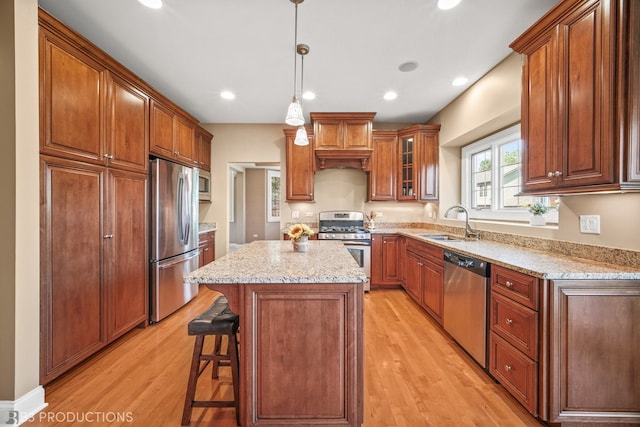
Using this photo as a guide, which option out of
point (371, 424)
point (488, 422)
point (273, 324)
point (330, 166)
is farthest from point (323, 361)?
point (330, 166)

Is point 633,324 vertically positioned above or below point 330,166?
below

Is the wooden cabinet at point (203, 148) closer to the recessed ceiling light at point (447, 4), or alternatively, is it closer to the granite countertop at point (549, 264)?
the recessed ceiling light at point (447, 4)

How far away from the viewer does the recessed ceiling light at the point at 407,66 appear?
265 centimetres

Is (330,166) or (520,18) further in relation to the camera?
(330,166)

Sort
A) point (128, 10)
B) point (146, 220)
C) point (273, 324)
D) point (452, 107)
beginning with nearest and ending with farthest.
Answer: point (273, 324) < point (128, 10) < point (146, 220) < point (452, 107)

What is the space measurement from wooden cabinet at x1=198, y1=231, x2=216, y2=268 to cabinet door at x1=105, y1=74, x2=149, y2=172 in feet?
4.96

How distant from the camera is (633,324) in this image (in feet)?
4.61

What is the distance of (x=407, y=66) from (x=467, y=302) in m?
2.31

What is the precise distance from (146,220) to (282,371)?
2.17 meters

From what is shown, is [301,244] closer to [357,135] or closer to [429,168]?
[357,135]

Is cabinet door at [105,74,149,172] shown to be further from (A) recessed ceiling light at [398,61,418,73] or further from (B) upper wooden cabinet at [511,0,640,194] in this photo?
(B) upper wooden cabinet at [511,0,640,194]

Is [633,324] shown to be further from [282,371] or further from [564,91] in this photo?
[282,371]

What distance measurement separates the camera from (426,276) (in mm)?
3039

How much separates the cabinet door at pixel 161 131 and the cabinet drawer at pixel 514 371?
3.49 m
